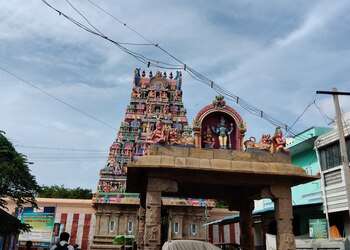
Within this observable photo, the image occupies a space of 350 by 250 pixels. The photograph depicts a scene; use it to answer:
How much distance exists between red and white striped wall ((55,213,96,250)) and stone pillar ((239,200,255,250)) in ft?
76.3

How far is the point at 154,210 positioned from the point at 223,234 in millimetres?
26619

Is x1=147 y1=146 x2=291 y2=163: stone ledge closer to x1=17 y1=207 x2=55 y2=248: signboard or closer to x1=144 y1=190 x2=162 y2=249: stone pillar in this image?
x1=144 y1=190 x2=162 y2=249: stone pillar

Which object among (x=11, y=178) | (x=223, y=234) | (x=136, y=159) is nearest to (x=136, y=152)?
(x=136, y=159)

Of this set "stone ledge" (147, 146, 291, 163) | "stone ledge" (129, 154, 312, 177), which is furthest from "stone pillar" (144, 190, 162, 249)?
"stone ledge" (147, 146, 291, 163)

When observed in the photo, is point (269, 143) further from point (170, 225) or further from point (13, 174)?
point (170, 225)

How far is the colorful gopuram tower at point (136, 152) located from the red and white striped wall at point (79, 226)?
1985 millimetres

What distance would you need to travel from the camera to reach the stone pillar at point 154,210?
11445 millimetres

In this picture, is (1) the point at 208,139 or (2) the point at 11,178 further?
(2) the point at 11,178

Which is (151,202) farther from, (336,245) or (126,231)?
(126,231)

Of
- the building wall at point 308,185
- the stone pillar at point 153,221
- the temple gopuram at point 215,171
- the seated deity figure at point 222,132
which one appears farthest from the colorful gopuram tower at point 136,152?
the stone pillar at point 153,221

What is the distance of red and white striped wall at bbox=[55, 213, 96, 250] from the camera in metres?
34.8

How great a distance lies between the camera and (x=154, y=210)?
1170 cm

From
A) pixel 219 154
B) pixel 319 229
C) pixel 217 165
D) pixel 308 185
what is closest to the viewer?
pixel 217 165

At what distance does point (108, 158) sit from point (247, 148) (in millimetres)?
28107
